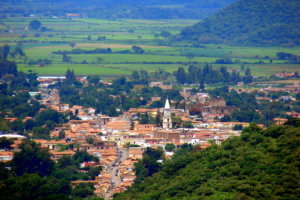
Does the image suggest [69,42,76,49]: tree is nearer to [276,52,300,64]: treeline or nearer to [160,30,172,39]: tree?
[160,30,172,39]: tree

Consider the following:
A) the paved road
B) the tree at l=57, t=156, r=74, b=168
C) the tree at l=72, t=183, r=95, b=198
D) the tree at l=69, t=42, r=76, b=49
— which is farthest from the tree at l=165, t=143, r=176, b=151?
the tree at l=69, t=42, r=76, b=49

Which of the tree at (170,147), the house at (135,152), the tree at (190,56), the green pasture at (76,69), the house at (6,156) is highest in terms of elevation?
the tree at (190,56)

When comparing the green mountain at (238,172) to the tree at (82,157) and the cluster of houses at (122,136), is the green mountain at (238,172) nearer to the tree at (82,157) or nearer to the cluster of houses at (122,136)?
the cluster of houses at (122,136)

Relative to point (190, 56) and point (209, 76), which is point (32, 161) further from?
point (190, 56)

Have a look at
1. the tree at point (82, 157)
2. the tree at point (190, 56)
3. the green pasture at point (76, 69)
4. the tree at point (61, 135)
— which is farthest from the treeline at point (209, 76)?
the tree at point (82, 157)

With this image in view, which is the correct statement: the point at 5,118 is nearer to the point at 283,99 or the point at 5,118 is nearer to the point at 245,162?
the point at 283,99

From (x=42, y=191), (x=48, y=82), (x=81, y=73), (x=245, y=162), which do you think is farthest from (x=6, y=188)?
(x=81, y=73)

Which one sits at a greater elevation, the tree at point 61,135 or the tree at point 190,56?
the tree at point 190,56
